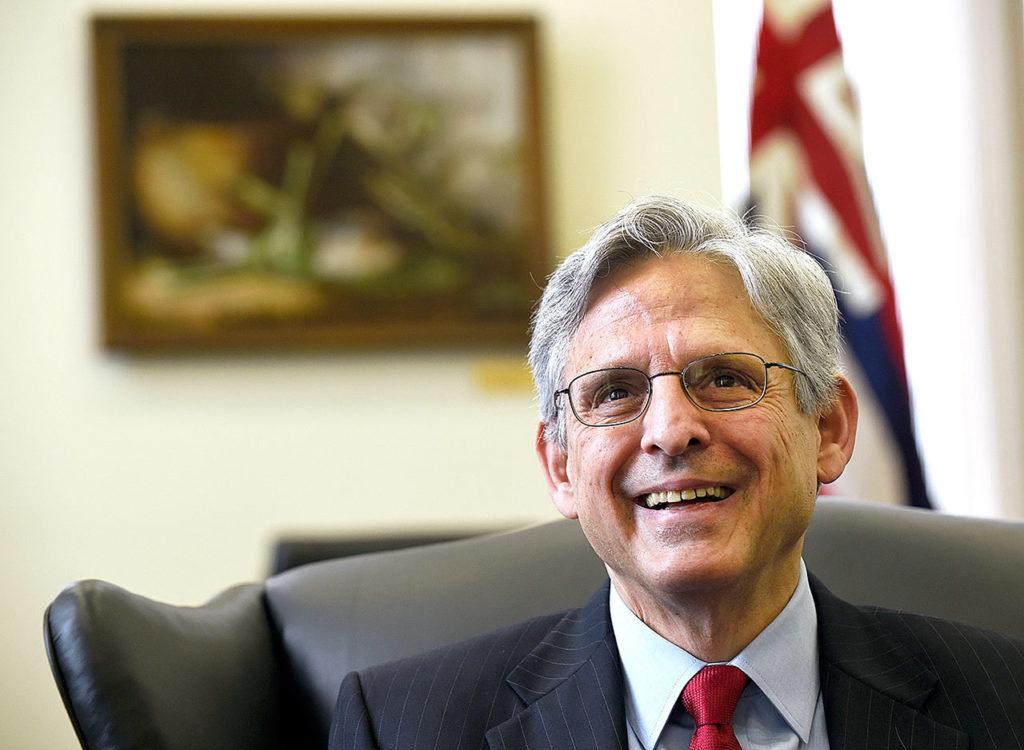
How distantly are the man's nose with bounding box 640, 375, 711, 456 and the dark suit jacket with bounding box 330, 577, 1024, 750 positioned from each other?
287mm

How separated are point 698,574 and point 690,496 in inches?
3.7

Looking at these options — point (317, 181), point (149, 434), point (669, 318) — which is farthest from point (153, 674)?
point (317, 181)

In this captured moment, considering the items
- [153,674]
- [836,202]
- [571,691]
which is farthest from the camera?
[836,202]

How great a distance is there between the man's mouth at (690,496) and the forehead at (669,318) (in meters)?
0.16

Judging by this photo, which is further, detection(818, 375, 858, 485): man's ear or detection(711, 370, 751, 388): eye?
detection(818, 375, 858, 485): man's ear

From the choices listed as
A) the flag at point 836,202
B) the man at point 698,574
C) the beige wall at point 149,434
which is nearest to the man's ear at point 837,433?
the man at point 698,574

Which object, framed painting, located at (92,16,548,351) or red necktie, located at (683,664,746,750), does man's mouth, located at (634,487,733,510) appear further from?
framed painting, located at (92,16,548,351)

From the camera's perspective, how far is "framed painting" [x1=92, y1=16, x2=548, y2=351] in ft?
12.7

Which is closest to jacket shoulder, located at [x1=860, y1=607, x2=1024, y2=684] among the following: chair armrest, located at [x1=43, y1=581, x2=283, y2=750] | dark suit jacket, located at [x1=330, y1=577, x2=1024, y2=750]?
dark suit jacket, located at [x1=330, y1=577, x2=1024, y2=750]

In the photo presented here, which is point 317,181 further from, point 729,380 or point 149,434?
point 729,380

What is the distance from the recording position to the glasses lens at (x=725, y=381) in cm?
148

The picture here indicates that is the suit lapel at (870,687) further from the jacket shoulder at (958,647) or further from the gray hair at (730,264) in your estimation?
the gray hair at (730,264)

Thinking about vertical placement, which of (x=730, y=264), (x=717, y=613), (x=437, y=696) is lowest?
(x=437, y=696)

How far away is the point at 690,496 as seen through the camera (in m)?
1.45
